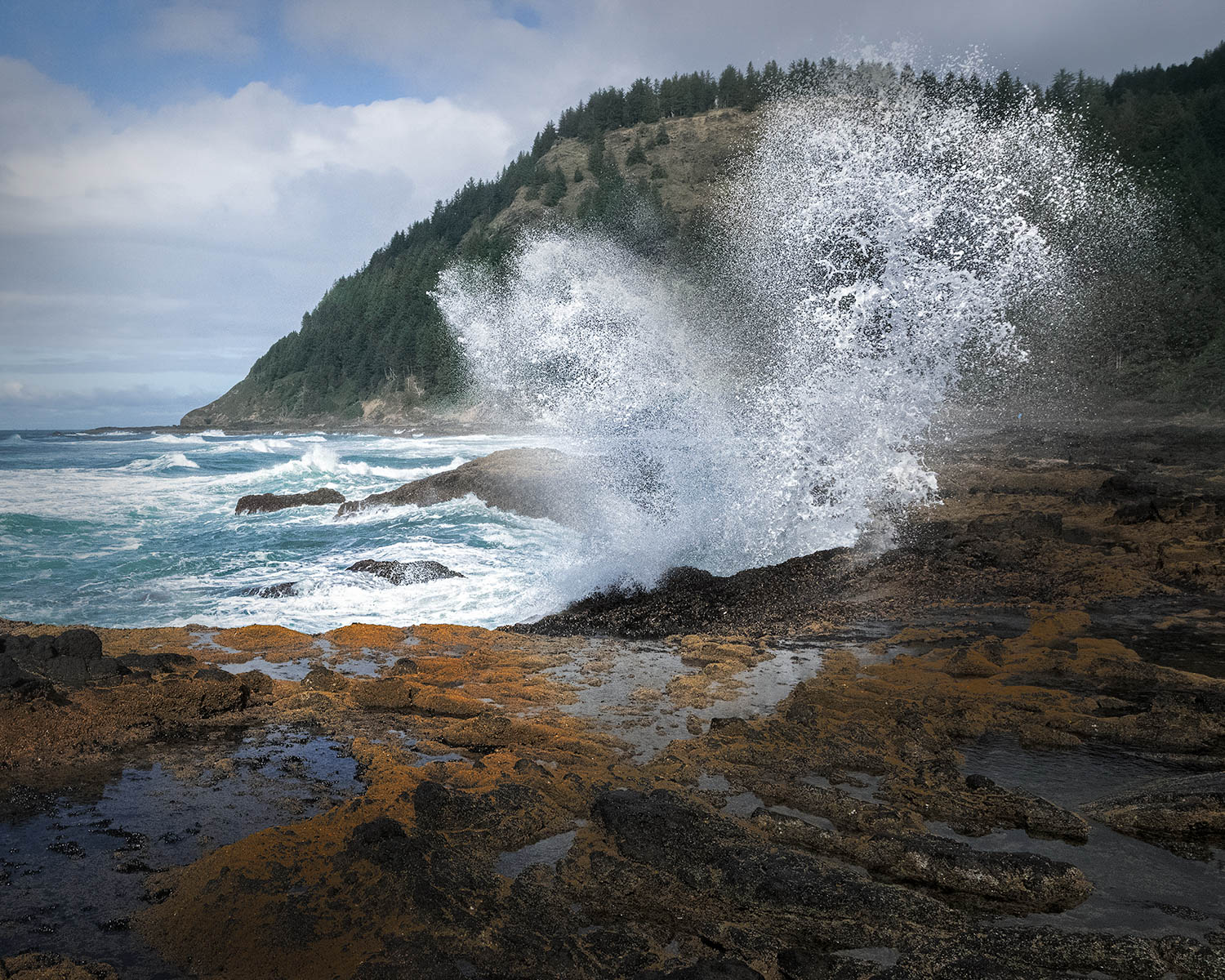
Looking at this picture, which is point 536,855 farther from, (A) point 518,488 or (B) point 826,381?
(A) point 518,488

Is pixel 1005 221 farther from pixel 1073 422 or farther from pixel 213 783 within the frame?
pixel 1073 422

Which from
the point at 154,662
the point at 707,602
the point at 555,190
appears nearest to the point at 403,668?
the point at 154,662

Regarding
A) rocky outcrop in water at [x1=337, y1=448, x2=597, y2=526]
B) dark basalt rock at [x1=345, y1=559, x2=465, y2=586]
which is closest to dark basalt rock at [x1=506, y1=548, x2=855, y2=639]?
dark basalt rock at [x1=345, y1=559, x2=465, y2=586]

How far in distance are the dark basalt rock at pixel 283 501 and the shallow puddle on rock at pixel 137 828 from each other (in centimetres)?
1354

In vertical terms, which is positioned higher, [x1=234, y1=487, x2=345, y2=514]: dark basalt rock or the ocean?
[x1=234, y1=487, x2=345, y2=514]: dark basalt rock

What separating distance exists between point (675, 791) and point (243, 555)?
411 inches

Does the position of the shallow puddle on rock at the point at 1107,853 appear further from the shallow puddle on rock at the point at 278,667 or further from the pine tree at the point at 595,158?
the pine tree at the point at 595,158

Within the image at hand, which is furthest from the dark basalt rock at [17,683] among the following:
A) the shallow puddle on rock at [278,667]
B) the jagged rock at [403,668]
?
the jagged rock at [403,668]

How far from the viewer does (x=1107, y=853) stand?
2.95m

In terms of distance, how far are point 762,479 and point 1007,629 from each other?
14.1 feet

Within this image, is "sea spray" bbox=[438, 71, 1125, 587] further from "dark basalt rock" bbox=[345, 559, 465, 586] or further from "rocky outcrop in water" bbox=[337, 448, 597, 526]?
"dark basalt rock" bbox=[345, 559, 465, 586]

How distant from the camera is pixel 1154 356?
34.8 m

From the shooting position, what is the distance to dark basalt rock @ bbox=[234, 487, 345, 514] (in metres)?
16.5

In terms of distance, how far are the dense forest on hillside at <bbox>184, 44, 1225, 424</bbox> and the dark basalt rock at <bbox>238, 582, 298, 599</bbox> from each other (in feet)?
104
